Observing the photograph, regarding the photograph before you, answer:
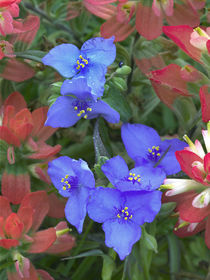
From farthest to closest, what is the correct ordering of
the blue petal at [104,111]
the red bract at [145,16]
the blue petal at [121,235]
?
the red bract at [145,16] → the blue petal at [104,111] → the blue petal at [121,235]

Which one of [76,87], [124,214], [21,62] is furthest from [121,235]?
[21,62]

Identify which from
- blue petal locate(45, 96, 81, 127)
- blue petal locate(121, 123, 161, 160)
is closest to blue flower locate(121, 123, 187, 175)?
blue petal locate(121, 123, 161, 160)

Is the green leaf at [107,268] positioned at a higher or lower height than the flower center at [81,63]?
lower

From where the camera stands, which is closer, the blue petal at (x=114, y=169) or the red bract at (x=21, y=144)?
the blue petal at (x=114, y=169)

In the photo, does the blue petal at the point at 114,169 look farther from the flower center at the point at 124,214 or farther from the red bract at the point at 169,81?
the red bract at the point at 169,81

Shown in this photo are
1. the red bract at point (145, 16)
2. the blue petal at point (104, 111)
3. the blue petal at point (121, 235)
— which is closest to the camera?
the blue petal at point (121, 235)

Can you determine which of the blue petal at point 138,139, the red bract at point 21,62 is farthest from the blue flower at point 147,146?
the red bract at point 21,62

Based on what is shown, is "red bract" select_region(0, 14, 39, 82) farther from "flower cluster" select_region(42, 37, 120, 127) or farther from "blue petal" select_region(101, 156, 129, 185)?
"blue petal" select_region(101, 156, 129, 185)

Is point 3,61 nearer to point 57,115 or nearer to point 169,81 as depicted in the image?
point 57,115
